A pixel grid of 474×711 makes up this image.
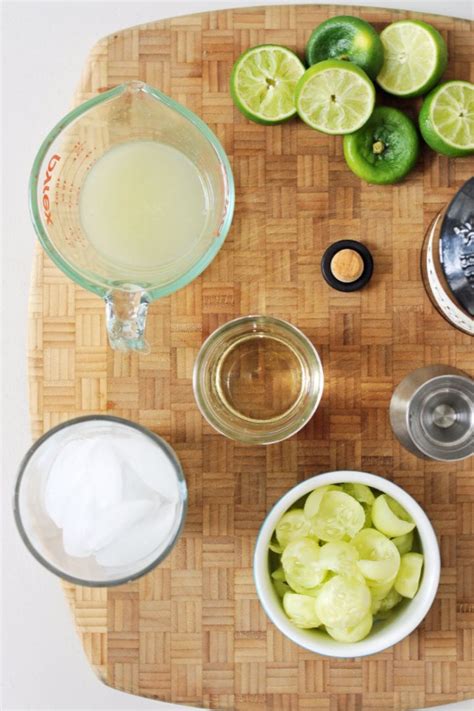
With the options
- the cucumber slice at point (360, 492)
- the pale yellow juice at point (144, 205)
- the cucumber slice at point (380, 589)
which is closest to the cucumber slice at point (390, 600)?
the cucumber slice at point (380, 589)

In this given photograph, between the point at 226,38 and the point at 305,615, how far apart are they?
72 centimetres

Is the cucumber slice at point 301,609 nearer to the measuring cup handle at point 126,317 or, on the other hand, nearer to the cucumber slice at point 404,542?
the cucumber slice at point 404,542

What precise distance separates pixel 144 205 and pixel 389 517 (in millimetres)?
468

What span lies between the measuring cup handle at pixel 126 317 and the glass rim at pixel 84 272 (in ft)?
0.03

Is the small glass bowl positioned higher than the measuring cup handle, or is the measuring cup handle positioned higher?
the measuring cup handle

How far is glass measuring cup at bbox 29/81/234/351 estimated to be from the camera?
93 cm

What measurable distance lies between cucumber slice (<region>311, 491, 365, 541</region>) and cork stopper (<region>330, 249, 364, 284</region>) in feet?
0.89

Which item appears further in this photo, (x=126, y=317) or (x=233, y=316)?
(x=233, y=316)

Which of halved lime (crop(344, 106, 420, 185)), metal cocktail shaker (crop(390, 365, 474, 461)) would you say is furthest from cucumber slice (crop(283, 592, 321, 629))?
halved lime (crop(344, 106, 420, 185))

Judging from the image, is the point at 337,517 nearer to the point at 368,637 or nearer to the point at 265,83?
the point at 368,637

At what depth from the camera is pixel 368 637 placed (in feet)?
3.19

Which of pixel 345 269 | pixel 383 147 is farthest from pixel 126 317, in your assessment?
pixel 383 147

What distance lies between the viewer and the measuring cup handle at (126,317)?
0.91 meters

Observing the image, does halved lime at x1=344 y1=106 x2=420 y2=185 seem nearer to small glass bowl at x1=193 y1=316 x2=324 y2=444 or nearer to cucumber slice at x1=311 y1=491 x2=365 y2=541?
small glass bowl at x1=193 y1=316 x2=324 y2=444
